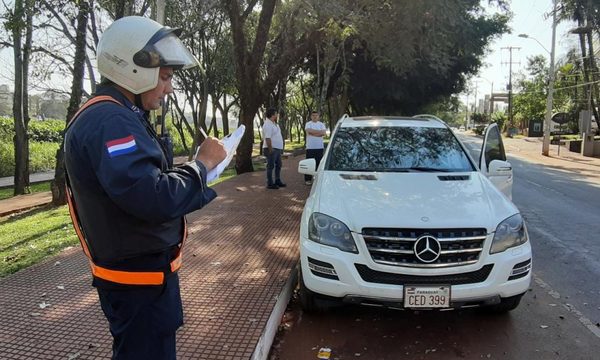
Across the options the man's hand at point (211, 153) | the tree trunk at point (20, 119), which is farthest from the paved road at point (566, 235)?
the tree trunk at point (20, 119)

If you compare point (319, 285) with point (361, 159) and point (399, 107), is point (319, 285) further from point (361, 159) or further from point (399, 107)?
point (399, 107)

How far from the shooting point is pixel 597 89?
40188 millimetres

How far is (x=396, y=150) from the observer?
5.25 metres

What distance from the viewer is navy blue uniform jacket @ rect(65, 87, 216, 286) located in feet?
5.40

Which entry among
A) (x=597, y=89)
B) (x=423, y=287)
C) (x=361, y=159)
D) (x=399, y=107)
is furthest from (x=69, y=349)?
(x=597, y=89)

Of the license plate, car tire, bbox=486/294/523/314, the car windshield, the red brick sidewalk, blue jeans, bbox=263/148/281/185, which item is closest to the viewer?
the red brick sidewalk

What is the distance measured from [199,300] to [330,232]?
4.33 feet

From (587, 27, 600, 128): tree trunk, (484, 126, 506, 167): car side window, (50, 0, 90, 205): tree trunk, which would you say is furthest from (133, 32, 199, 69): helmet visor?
(587, 27, 600, 128): tree trunk

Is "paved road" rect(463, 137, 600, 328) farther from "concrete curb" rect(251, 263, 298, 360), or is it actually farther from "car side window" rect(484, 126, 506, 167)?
"concrete curb" rect(251, 263, 298, 360)

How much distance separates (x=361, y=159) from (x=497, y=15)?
21.7 m

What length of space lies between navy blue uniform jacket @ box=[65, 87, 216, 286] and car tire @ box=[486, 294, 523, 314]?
9.90 feet

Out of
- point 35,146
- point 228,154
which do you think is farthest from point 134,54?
point 35,146

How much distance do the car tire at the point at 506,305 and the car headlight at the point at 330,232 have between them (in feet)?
4.24

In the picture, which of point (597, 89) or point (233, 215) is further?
point (597, 89)
